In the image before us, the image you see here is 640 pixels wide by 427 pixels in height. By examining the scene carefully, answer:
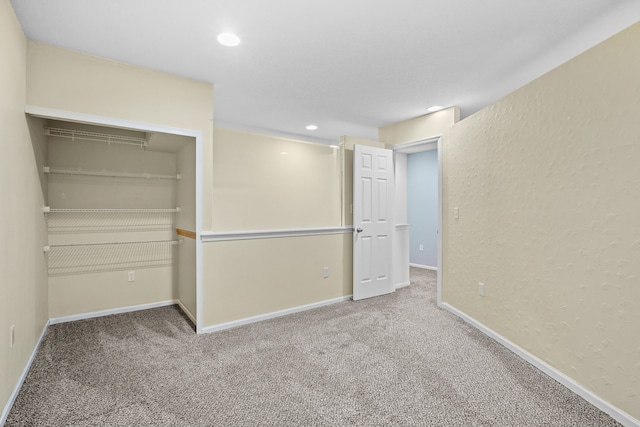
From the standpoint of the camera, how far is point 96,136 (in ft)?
10.4

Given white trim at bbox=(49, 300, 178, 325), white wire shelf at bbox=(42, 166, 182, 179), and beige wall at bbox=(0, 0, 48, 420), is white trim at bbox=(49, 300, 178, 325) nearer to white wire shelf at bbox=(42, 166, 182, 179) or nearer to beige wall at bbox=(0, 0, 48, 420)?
beige wall at bbox=(0, 0, 48, 420)

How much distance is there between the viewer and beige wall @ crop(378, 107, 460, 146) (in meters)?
3.64

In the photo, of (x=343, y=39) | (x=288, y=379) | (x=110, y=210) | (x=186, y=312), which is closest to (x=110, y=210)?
(x=110, y=210)

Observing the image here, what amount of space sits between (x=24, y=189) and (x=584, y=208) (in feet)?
12.6

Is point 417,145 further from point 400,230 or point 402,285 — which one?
point 402,285

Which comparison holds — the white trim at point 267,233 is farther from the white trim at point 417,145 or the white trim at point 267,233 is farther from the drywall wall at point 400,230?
the white trim at point 417,145

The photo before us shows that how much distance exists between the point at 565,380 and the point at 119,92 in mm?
4014

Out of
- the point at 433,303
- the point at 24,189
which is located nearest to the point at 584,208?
the point at 433,303

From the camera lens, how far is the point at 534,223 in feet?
7.67

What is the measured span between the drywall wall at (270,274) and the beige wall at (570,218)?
64.1 inches

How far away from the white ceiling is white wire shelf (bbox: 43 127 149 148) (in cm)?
94

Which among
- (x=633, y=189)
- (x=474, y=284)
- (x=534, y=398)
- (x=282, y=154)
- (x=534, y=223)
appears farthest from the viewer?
(x=282, y=154)

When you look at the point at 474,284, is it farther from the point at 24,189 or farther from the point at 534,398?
the point at 24,189

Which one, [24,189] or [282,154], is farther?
[282,154]
